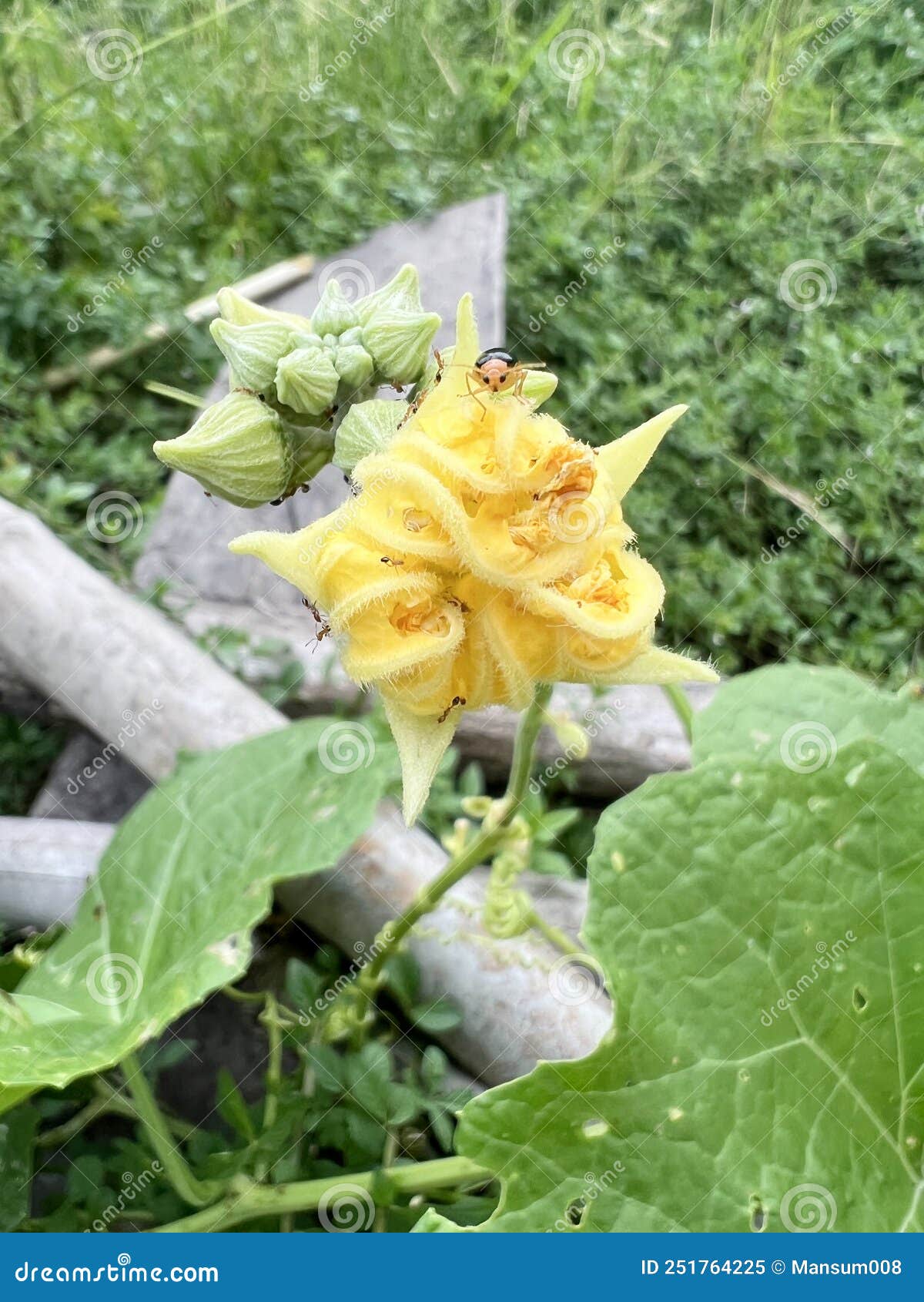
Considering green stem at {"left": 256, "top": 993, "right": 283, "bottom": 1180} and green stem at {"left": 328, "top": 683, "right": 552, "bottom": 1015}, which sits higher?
green stem at {"left": 328, "top": 683, "right": 552, "bottom": 1015}

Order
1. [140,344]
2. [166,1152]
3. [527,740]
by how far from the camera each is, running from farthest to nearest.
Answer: [140,344] → [166,1152] → [527,740]

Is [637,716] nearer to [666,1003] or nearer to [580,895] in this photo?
[580,895]

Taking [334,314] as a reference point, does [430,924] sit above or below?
below

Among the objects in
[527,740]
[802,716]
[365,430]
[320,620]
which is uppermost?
[365,430]

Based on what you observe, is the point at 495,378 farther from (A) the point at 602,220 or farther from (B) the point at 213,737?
(A) the point at 602,220

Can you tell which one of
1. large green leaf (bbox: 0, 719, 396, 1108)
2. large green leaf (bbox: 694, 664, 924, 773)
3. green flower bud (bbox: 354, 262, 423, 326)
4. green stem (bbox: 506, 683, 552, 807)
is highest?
green flower bud (bbox: 354, 262, 423, 326)

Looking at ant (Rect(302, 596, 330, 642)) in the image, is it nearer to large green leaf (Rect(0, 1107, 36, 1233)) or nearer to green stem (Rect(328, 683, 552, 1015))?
green stem (Rect(328, 683, 552, 1015))

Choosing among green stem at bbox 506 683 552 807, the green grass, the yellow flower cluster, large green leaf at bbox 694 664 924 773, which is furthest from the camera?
the green grass

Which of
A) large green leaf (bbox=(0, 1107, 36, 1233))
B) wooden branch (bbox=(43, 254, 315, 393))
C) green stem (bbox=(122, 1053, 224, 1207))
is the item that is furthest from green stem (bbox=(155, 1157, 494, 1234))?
wooden branch (bbox=(43, 254, 315, 393))

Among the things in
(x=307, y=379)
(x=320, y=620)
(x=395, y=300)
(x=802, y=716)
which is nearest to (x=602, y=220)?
(x=802, y=716)
